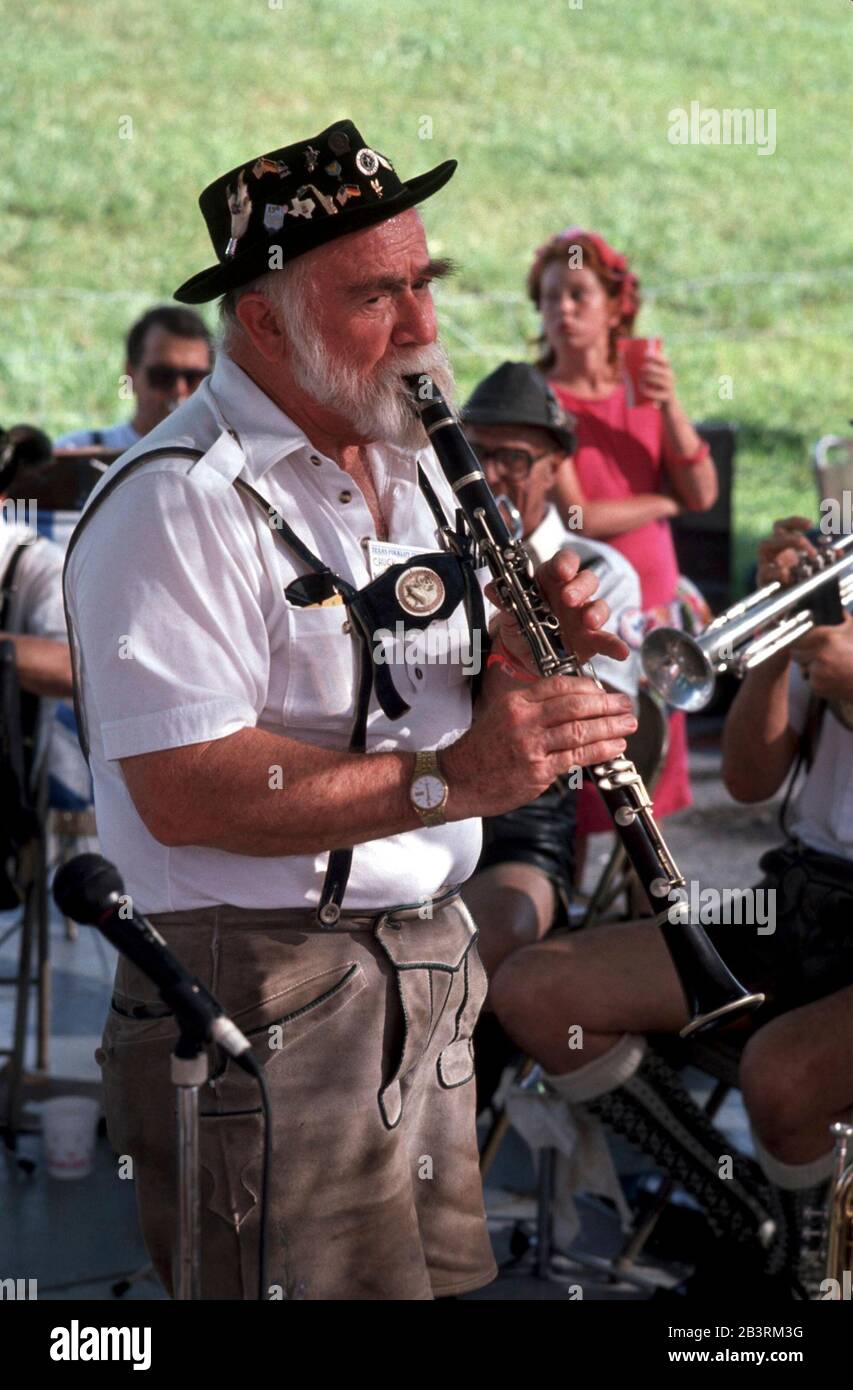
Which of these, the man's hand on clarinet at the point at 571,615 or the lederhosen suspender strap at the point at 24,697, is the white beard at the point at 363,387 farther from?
the lederhosen suspender strap at the point at 24,697

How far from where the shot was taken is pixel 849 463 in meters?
7.55

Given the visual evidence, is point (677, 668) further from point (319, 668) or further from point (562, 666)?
point (319, 668)

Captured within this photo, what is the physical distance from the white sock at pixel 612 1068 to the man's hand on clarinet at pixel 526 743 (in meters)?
1.49

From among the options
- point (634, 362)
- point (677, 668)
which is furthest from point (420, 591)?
point (634, 362)

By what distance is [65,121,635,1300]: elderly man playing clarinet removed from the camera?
215cm

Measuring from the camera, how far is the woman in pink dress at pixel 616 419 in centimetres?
586

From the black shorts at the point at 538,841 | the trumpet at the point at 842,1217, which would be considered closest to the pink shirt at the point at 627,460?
the black shorts at the point at 538,841

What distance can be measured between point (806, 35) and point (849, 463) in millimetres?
15380

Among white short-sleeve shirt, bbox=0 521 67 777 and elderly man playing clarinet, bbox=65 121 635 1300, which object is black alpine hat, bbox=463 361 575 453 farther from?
elderly man playing clarinet, bbox=65 121 635 1300

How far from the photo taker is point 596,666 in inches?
171

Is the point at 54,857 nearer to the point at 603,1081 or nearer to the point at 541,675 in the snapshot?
the point at 603,1081

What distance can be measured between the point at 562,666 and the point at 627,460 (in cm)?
379

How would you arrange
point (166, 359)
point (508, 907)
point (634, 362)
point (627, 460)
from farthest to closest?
point (627, 460) → point (634, 362) → point (166, 359) → point (508, 907)

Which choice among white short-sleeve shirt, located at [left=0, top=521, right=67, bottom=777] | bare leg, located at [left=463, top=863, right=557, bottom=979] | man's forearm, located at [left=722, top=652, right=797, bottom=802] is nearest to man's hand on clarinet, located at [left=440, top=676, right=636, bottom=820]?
man's forearm, located at [left=722, top=652, right=797, bottom=802]
